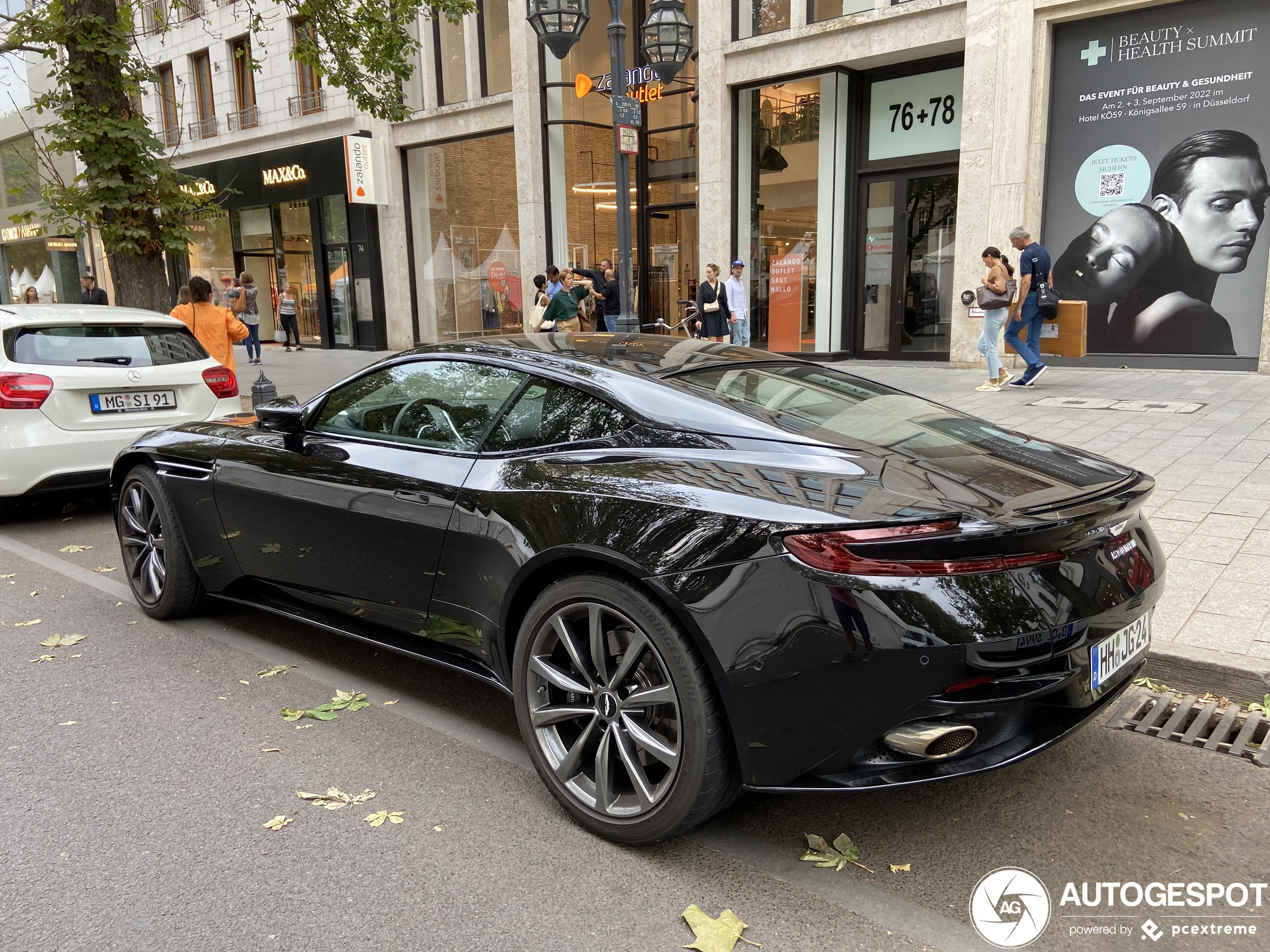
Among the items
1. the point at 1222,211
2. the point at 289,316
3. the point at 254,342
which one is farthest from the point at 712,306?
the point at 289,316

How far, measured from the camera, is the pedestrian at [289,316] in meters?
23.6

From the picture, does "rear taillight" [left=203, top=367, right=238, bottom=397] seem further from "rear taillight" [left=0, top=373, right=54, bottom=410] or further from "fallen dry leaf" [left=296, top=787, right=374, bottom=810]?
"fallen dry leaf" [left=296, top=787, right=374, bottom=810]

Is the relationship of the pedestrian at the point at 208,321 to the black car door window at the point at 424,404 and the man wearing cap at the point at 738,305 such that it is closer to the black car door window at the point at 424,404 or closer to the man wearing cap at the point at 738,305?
the black car door window at the point at 424,404

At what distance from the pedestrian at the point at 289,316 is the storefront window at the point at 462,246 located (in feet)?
12.5

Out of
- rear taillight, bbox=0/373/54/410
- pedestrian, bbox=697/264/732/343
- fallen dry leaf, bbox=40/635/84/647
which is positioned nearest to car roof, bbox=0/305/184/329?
rear taillight, bbox=0/373/54/410

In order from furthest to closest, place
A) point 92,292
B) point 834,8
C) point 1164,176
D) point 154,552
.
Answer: point 92,292 < point 834,8 < point 1164,176 < point 154,552

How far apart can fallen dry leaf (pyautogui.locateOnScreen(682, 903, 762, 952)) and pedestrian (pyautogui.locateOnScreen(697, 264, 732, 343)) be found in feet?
39.5

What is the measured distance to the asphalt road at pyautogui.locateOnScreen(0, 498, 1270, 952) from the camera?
7.73 feet

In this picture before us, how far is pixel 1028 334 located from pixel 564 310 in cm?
657

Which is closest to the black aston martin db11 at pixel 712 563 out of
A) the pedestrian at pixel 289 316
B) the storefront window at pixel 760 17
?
the storefront window at pixel 760 17

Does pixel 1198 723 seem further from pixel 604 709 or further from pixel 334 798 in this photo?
pixel 334 798

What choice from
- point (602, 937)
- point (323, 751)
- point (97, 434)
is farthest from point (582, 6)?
point (602, 937)

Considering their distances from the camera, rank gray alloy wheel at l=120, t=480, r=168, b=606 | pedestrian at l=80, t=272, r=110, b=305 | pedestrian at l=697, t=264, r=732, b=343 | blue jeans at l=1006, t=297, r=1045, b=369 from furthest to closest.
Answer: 1. pedestrian at l=80, t=272, r=110, b=305
2. pedestrian at l=697, t=264, r=732, b=343
3. blue jeans at l=1006, t=297, r=1045, b=369
4. gray alloy wheel at l=120, t=480, r=168, b=606

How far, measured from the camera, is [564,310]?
14117 mm
